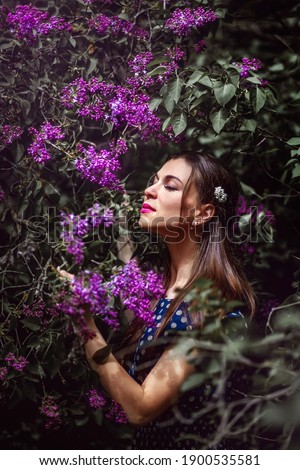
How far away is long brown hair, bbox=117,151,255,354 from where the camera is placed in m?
1.77

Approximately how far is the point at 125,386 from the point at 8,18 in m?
1.00

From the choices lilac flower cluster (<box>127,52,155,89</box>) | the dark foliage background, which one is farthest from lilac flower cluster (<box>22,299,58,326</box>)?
lilac flower cluster (<box>127,52,155,89</box>)

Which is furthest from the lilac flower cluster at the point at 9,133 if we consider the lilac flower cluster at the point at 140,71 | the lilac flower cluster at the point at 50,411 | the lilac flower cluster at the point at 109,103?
the lilac flower cluster at the point at 50,411

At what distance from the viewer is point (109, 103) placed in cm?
182

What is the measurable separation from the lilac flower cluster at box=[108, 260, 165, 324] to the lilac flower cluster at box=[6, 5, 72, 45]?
28.2 inches

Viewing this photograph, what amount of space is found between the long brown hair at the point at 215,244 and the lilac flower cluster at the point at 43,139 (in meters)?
0.35

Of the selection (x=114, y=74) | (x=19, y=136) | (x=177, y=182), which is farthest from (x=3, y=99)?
(x=177, y=182)

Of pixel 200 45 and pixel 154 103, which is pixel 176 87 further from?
pixel 200 45

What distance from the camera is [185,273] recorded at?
181 cm

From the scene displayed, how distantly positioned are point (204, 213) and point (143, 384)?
1.70 ft

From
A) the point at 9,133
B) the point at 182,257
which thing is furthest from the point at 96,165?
the point at 182,257

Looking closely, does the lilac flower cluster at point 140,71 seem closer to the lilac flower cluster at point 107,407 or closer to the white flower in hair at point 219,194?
the white flower in hair at point 219,194

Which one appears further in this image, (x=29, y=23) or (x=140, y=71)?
(x=140, y=71)

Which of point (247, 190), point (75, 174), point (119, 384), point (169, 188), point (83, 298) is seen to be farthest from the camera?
point (247, 190)
